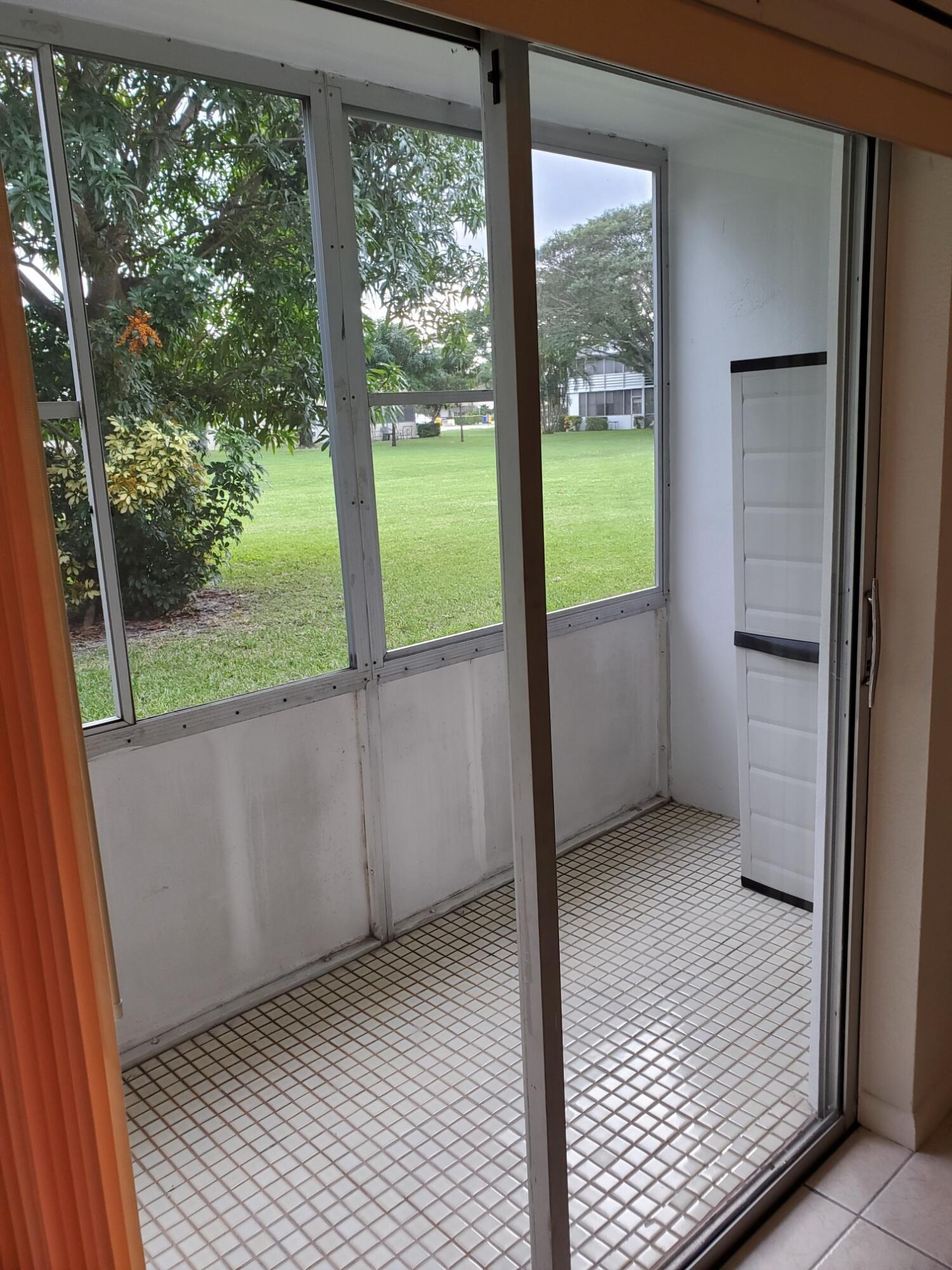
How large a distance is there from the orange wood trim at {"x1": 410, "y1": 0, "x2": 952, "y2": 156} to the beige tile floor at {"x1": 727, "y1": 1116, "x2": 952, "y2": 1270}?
1843 millimetres

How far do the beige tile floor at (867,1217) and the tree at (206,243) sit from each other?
185 centimetres

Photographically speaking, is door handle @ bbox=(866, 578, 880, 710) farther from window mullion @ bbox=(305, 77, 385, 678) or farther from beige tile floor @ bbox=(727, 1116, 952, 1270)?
window mullion @ bbox=(305, 77, 385, 678)

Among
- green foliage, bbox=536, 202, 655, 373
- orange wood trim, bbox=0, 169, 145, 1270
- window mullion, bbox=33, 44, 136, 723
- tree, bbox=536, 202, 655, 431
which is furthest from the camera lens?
green foliage, bbox=536, 202, 655, 373

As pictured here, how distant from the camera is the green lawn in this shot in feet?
7.50

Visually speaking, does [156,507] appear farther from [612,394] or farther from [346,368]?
[612,394]

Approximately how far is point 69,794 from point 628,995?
200 centimetres

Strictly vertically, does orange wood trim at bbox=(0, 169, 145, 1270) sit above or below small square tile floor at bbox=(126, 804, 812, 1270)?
above

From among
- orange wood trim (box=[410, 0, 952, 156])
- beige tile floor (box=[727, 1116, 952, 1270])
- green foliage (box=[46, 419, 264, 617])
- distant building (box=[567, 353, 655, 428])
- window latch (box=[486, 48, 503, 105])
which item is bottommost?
beige tile floor (box=[727, 1116, 952, 1270])

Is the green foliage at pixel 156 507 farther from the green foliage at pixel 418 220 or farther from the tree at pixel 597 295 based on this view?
the tree at pixel 597 295

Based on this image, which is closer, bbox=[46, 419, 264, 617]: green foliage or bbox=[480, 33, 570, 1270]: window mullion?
bbox=[480, 33, 570, 1270]: window mullion

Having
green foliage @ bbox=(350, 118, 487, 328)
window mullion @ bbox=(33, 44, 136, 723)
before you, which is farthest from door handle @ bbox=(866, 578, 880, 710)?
window mullion @ bbox=(33, 44, 136, 723)

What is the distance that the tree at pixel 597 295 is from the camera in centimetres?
166

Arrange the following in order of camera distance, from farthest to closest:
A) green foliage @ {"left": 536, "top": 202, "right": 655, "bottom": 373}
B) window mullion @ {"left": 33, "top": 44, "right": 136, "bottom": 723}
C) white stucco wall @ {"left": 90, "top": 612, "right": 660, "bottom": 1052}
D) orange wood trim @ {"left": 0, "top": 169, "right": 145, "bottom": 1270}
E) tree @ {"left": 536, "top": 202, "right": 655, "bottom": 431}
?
1. white stucco wall @ {"left": 90, "top": 612, "right": 660, "bottom": 1052}
2. green foliage @ {"left": 536, "top": 202, "right": 655, "bottom": 373}
3. window mullion @ {"left": 33, "top": 44, "right": 136, "bottom": 723}
4. tree @ {"left": 536, "top": 202, "right": 655, "bottom": 431}
5. orange wood trim @ {"left": 0, "top": 169, "right": 145, "bottom": 1270}

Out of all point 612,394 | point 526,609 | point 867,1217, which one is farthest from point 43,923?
point 612,394
